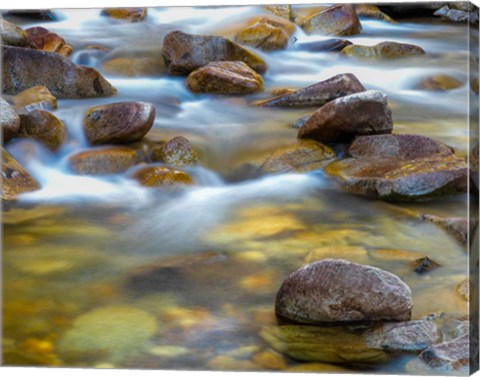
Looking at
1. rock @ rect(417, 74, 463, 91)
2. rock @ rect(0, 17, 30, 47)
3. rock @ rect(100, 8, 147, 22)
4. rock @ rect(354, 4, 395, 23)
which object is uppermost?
rock @ rect(354, 4, 395, 23)

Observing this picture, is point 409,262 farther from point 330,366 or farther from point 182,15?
point 182,15

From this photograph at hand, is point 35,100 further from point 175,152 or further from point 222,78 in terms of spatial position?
point 222,78

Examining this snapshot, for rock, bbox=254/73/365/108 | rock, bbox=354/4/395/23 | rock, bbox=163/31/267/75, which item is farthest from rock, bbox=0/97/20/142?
rock, bbox=354/4/395/23

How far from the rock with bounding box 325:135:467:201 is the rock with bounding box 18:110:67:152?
0.99 metres

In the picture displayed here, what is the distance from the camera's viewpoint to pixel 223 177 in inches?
119

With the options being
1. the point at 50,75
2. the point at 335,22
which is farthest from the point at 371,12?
the point at 50,75

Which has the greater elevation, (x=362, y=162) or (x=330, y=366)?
(x=362, y=162)

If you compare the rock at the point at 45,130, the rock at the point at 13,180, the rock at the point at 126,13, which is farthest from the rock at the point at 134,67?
the rock at the point at 13,180

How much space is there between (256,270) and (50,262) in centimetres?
73

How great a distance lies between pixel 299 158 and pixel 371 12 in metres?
0.56

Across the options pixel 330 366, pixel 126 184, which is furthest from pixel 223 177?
pixel 330 366

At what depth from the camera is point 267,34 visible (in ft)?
10.1

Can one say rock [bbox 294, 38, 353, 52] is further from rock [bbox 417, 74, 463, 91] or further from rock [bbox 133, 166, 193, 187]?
rock [bbox 133, 166, 193, 187]

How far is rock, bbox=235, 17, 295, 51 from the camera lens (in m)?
3.01
